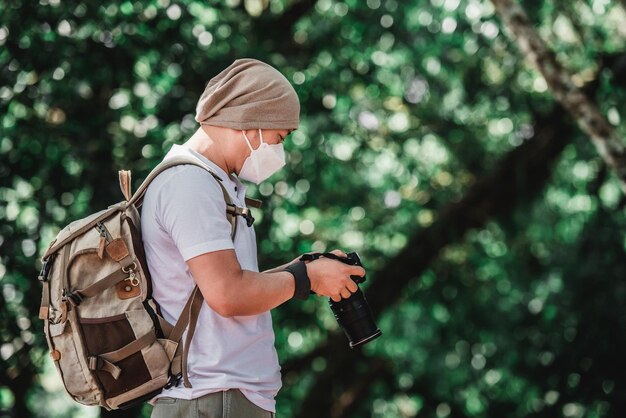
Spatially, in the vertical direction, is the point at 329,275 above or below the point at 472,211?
above

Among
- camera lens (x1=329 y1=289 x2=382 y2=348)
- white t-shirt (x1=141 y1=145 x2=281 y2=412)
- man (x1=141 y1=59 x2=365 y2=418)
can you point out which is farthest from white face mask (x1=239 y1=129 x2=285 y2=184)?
camera lens (x1=329 y1=289 x2=382 y2=348)

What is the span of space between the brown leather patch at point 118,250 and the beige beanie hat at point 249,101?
13.8 inches

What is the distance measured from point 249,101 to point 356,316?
0.56 m

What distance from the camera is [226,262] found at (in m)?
2.07

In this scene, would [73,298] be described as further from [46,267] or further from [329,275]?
[329,275]

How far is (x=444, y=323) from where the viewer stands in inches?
342

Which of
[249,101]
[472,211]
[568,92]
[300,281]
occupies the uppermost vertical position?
[249,101]

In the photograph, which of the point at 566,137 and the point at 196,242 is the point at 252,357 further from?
the point at 566,137

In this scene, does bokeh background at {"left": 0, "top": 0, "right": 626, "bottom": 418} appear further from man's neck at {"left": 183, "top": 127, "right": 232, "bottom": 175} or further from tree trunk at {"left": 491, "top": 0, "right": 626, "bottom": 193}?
man's neck at {"left": 183, "top": 127, "right": 232, "bottom": 175}

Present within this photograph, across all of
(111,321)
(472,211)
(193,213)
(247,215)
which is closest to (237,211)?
(247,215)

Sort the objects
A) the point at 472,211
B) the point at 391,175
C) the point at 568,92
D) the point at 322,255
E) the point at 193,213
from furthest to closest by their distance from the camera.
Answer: the point at 391,175 < the point at 472,211 < the point at 568,92 < the point at 322,255 < the point at 193,213

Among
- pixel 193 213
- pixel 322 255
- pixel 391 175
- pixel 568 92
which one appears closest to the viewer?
pixel 193 213

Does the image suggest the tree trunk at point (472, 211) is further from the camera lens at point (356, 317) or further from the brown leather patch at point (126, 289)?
the brown leather patch at point (126, 289)

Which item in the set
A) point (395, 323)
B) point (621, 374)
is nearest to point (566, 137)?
point (621, 374)
